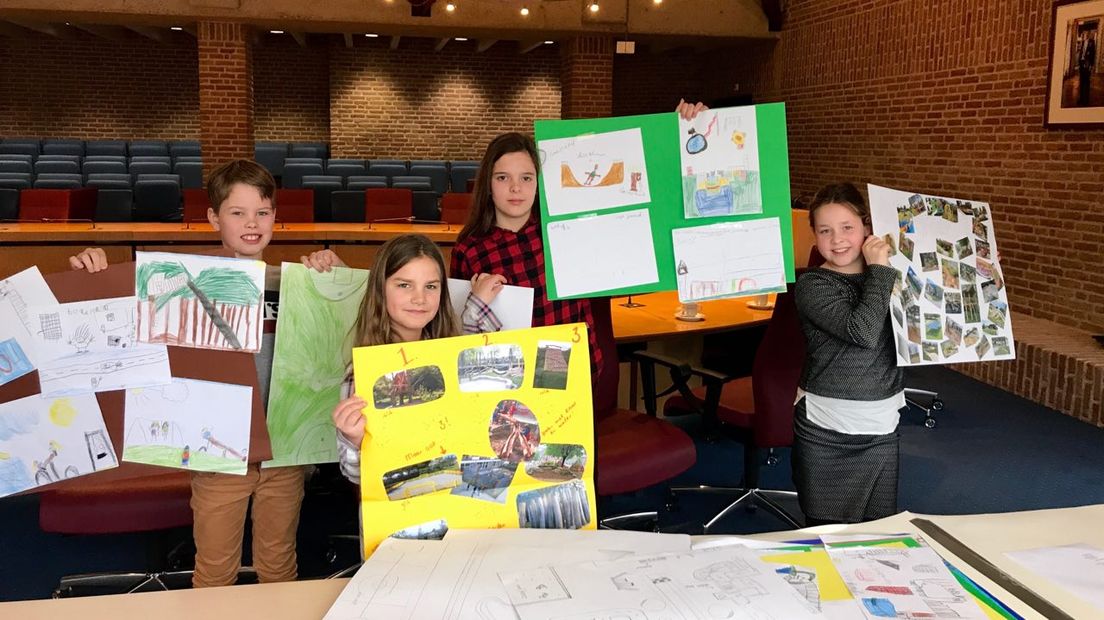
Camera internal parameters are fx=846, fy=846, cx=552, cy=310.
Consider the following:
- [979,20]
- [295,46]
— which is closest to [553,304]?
[979,20]

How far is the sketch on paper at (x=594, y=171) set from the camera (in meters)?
2.46

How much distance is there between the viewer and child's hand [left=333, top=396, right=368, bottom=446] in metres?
1.55

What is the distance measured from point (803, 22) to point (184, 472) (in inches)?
377

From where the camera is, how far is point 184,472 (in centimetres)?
275

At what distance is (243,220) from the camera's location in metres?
2.37

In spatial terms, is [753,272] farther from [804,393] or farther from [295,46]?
[295,46]

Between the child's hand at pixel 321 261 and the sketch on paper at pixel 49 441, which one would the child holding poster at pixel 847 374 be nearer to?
the child's hand at pixel 321 261

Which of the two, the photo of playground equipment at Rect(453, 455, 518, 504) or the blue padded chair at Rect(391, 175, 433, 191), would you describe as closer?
the photo of playground equipment at Rect(453, 455, 518, 504)

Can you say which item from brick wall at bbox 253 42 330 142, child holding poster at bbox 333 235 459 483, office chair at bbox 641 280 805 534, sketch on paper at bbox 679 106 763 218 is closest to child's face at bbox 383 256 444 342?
child holding poster at bbox 333 235 459 483

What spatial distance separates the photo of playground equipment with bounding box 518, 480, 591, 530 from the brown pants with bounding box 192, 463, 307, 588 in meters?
0.89

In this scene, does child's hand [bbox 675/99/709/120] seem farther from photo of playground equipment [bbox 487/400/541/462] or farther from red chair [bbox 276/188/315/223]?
red chair [bbox 276/188/315/223]

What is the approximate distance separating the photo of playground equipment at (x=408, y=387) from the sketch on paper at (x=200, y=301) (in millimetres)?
627

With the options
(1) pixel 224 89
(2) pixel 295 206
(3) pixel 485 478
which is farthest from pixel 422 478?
(1) pixel 224 89

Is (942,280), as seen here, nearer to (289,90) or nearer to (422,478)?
(422,478)
